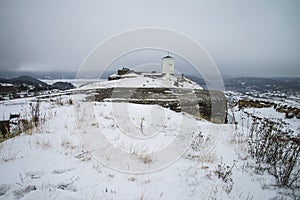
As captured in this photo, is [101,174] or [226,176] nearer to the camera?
[101,174]

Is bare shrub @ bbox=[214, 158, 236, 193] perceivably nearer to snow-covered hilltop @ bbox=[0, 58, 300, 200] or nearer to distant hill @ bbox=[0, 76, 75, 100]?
snow-covered hilltop @ bbox=[0, 58, 300, 200]

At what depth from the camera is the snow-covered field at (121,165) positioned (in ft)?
6.39

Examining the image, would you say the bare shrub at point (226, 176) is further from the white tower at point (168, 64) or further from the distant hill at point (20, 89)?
the white tower at point (168, 64)

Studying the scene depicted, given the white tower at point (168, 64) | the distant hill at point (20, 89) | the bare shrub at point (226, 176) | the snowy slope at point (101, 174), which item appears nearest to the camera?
the snowy slope at point (101, 174)

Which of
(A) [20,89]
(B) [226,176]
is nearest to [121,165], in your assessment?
(B) [226,176]

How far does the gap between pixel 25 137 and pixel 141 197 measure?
2.61 meters

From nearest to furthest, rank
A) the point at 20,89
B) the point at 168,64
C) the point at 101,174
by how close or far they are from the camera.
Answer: the point at 101,174 → the point at 20,89 → the point at 168,64

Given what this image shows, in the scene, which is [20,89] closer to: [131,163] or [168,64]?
[131,163]

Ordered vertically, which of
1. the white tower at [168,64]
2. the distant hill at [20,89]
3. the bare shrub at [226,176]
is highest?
the white tower at [168,64]

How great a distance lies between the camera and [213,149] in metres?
3.55

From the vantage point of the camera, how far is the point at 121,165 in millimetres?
2533

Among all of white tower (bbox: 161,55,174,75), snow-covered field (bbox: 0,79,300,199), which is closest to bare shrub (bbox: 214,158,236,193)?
snow-covered field (bbox: 0,79,300,199)

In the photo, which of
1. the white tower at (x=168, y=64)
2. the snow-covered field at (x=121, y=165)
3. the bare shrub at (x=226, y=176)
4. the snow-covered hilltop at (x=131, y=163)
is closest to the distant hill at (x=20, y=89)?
the snow-covered hilltop at (x=131, y=163)

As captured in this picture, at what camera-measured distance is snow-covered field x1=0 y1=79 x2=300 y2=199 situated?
195 centimetres
